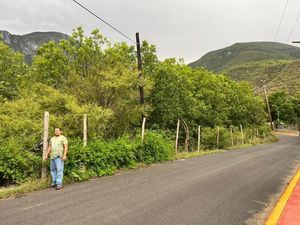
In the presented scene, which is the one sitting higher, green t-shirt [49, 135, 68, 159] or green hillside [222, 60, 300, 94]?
green hillside [222, 60, 300, 94]

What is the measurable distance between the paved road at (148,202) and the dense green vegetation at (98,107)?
5.07ft

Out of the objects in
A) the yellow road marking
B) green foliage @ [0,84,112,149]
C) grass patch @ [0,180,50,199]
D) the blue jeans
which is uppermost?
green foliage @ [0,84,112,149]

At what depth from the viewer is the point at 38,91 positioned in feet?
58.9

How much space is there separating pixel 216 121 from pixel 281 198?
2769 centimetres

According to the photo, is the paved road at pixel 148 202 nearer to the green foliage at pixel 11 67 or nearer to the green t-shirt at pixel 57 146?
the green t-shirt at pixel 57 146

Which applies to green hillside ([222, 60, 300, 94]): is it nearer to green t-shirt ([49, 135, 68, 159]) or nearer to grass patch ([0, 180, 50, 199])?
green t-shirt ([49, 135, 68, 159])

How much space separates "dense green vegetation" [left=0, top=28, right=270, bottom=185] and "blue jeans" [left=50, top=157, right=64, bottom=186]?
2.17 ft

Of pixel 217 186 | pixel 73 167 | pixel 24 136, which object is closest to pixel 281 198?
pixel 217 186

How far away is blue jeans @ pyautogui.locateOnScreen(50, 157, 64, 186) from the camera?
9992 millimetres

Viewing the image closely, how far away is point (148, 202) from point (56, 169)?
11.4 feet

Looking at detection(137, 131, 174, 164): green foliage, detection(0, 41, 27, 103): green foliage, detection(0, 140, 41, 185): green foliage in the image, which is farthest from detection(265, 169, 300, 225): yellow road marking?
detection(0, 41, 27, 103): green foliage

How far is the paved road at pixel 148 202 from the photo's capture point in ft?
21.7

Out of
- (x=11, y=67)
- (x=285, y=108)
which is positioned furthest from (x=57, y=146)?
(x=285, y=108)

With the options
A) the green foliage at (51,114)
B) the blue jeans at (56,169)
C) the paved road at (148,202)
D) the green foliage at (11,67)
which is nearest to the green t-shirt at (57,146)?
the blue jeans at (56,169)
